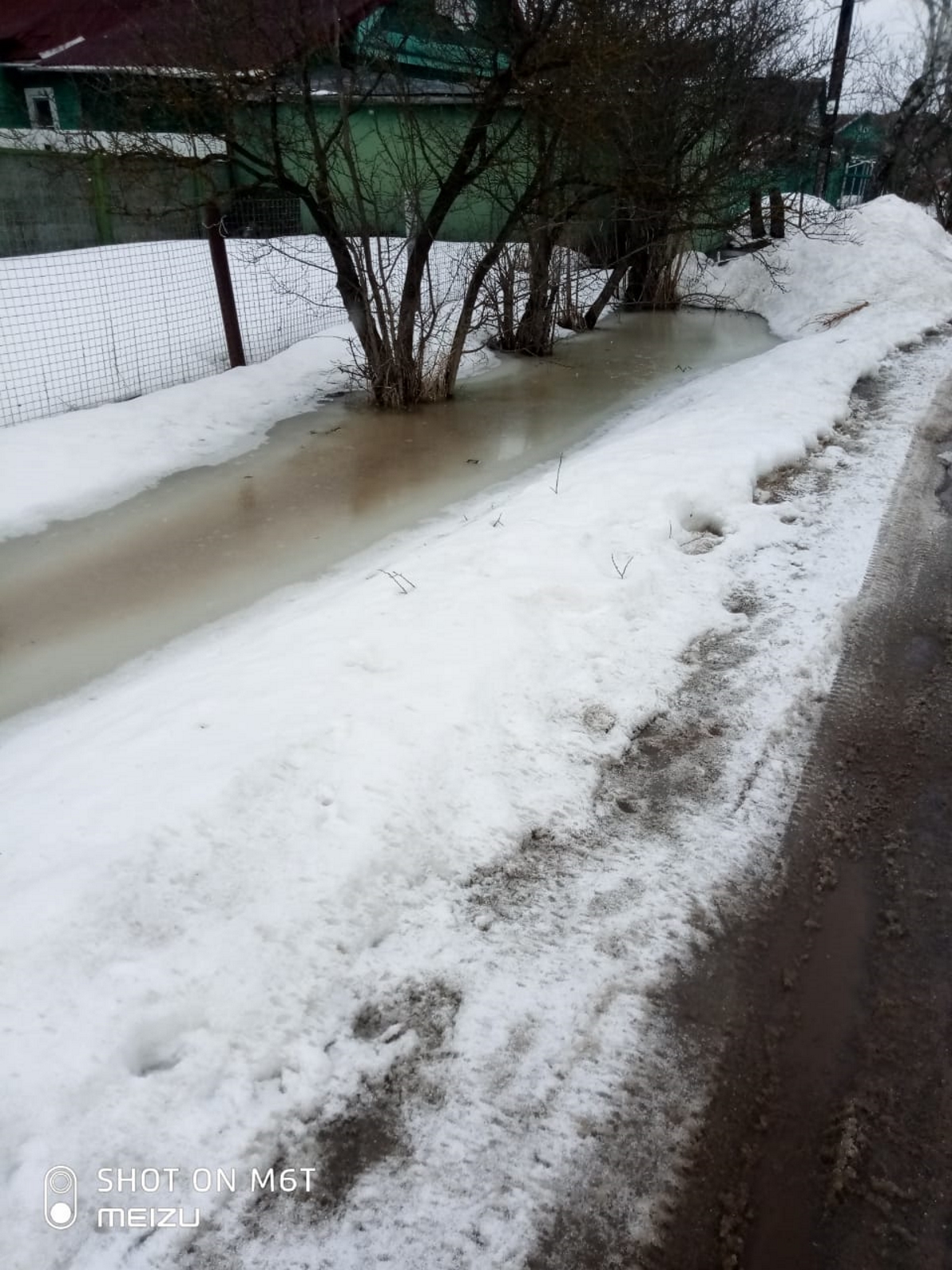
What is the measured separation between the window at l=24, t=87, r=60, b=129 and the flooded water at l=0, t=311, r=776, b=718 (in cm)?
1514

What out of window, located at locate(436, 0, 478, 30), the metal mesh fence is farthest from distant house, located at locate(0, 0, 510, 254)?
the metal mesh fence

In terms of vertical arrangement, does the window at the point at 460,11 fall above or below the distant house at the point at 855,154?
above

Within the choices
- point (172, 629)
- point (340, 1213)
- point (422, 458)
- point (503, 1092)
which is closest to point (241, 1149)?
point (340, 1213)

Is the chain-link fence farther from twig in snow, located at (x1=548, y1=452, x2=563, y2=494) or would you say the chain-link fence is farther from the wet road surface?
the wet road surface

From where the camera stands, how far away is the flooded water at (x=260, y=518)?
4.23 m

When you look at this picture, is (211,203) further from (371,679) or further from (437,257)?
(371,679)

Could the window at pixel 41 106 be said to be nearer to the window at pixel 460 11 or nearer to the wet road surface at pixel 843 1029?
the window at pixel 460 11

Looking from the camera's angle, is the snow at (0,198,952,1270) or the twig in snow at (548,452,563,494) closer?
the snow at (0,198,952,1270)

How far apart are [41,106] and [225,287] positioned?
1528 centimetres

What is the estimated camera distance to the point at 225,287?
7.91 meters

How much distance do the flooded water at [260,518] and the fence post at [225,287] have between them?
1.06m

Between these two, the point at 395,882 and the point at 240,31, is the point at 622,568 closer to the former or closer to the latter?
the point at 395,882

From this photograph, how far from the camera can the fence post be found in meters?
7.51

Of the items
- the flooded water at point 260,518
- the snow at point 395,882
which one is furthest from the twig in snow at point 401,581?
the flooded water at point 260,518
